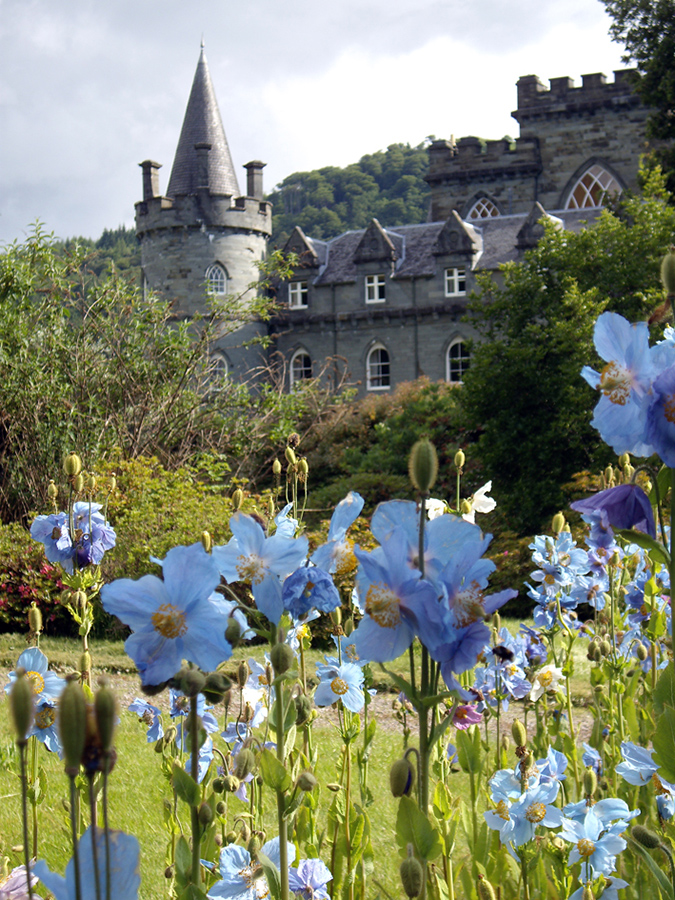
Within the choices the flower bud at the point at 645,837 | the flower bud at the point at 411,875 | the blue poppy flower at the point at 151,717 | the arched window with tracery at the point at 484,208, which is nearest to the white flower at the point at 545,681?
the blue poppy flower at the point at 151,717

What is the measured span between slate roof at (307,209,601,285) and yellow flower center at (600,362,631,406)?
26699 mm

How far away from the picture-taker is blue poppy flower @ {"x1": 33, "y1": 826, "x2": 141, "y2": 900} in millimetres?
653

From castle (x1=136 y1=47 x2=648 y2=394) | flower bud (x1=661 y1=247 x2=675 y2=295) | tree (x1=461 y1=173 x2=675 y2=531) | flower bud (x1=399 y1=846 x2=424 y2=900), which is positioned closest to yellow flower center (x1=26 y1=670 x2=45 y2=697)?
flower bud (x1=399 y1=846 x2=424 y2=900)

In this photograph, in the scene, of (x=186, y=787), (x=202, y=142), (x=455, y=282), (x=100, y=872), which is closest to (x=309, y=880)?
(x=186, y=787)

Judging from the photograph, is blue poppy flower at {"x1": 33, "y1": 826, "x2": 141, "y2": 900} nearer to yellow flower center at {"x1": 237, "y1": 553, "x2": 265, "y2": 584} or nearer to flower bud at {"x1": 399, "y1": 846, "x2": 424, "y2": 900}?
flower bud at {"x1": 399, "y1": 846, "x2": 424, "y2": 900}

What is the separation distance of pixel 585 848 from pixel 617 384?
3.62 feet

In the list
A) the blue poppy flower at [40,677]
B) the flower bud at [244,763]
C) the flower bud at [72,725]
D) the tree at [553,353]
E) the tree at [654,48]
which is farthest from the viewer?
the tree at [654,48]

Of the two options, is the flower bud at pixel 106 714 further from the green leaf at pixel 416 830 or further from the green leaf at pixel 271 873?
the green leaf at pixel 271 873

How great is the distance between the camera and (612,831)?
1806mm

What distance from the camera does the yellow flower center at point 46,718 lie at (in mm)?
1782

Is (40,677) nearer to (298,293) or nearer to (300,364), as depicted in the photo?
(300,364)

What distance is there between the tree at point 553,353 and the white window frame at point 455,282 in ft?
39.0

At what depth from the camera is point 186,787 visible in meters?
1.01

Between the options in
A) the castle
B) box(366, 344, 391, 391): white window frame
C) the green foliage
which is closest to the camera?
the castle
